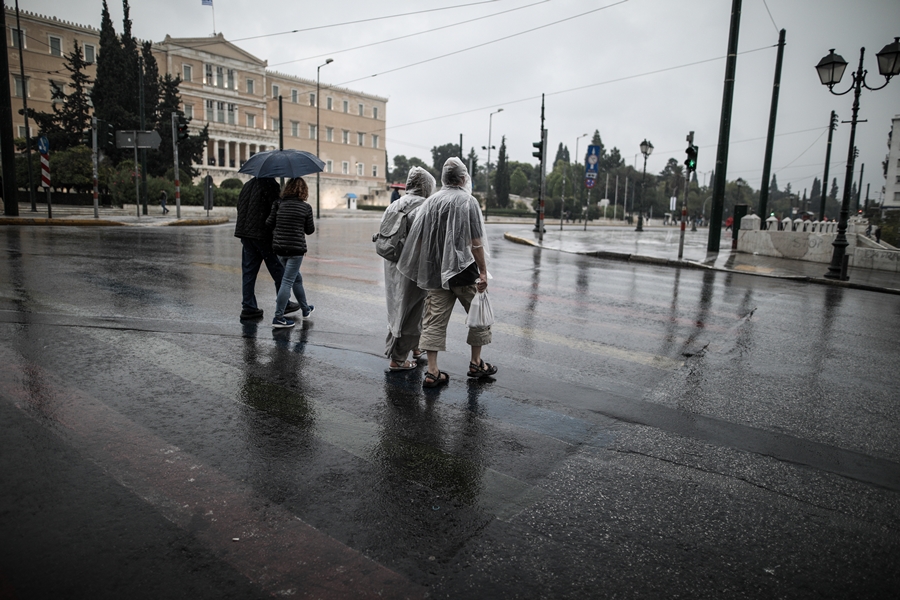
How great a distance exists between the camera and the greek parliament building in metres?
58.9

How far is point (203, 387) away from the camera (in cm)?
417

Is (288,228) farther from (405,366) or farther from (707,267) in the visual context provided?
(707,267)

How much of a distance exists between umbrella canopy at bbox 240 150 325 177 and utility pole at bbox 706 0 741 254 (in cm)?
1553

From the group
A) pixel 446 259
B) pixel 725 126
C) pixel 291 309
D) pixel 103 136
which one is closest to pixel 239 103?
pixel 103 136

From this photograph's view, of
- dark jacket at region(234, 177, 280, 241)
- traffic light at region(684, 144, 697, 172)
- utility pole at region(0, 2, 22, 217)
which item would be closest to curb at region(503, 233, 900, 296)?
traffic light at region(684, 144, 697, 172)

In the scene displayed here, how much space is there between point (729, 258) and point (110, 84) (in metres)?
44.0

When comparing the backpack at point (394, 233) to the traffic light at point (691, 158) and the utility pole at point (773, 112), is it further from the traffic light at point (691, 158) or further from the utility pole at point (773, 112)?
the utility pole at point (773, 112)

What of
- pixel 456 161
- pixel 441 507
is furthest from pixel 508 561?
pixel 456 161

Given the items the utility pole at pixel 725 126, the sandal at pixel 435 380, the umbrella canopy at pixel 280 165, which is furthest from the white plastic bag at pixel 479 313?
the utility pole at pixel 725 126

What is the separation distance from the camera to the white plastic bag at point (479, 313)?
4.61m

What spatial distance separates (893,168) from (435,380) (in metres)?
108

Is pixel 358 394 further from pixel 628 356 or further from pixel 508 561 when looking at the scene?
pixel 628 356

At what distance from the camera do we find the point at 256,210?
6285mm

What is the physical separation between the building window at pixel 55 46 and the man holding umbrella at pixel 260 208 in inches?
2801
